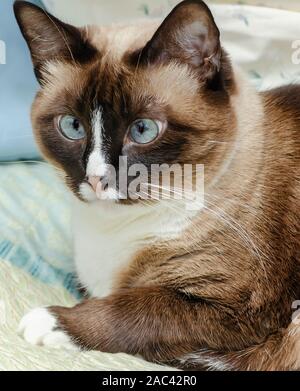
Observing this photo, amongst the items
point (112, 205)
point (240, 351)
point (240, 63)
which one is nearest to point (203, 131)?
point (112, 205)

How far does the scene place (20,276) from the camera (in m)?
1.60

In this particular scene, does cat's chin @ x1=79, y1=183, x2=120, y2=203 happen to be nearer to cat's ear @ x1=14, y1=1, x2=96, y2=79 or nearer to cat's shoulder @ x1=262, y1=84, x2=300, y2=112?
cat's ear @ x1=14, y1=1, x2=96, y2=79

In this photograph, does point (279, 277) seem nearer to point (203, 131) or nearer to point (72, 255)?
point (203, 131)

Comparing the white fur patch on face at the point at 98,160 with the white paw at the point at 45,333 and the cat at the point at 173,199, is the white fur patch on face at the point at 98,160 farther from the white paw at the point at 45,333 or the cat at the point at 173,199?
the white paw at the point at 45,333

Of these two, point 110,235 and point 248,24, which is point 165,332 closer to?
point 110,235

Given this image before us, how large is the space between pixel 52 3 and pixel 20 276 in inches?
37.8

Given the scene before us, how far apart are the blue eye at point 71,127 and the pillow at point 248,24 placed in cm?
82

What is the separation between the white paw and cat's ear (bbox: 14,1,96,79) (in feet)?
1.67

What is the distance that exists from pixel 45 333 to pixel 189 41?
61 centimetres

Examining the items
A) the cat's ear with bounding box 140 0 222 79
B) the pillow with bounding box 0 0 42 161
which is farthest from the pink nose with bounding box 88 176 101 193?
the pillow with bounding box 0 0 42 161

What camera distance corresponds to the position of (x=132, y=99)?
4.27ft

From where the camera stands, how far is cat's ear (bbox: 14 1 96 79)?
1361mm

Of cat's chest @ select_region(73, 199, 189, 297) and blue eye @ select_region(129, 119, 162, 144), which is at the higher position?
blue eye @ select_region(129, 119, 162, 144)
